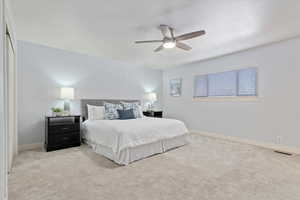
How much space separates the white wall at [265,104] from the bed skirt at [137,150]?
4.98ft

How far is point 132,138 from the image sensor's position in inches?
110

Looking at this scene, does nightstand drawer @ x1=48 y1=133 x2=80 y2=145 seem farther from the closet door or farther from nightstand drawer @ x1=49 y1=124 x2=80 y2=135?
the closet door

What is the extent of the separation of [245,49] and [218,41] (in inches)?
41.3

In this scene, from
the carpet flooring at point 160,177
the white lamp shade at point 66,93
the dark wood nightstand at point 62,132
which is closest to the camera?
the carpet flooring at point 160,177

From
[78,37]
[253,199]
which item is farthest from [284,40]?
[78,37]

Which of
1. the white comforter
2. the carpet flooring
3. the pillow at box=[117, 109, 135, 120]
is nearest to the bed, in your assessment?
the white comforter

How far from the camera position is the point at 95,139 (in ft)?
10.8

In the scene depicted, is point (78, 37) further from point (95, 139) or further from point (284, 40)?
point (284, 40)

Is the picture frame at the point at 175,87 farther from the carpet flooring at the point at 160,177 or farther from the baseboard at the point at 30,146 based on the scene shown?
the baseboard at the point at 30,146

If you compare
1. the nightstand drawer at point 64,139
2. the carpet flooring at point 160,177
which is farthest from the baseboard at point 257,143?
the nightstand drawer at point 64,139

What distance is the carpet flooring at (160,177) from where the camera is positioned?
1821mm

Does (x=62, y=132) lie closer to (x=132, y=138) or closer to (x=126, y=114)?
(x=126, y=114)

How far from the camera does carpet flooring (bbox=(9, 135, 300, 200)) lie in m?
1.82

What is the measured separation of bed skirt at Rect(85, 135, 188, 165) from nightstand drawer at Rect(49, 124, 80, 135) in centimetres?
46
